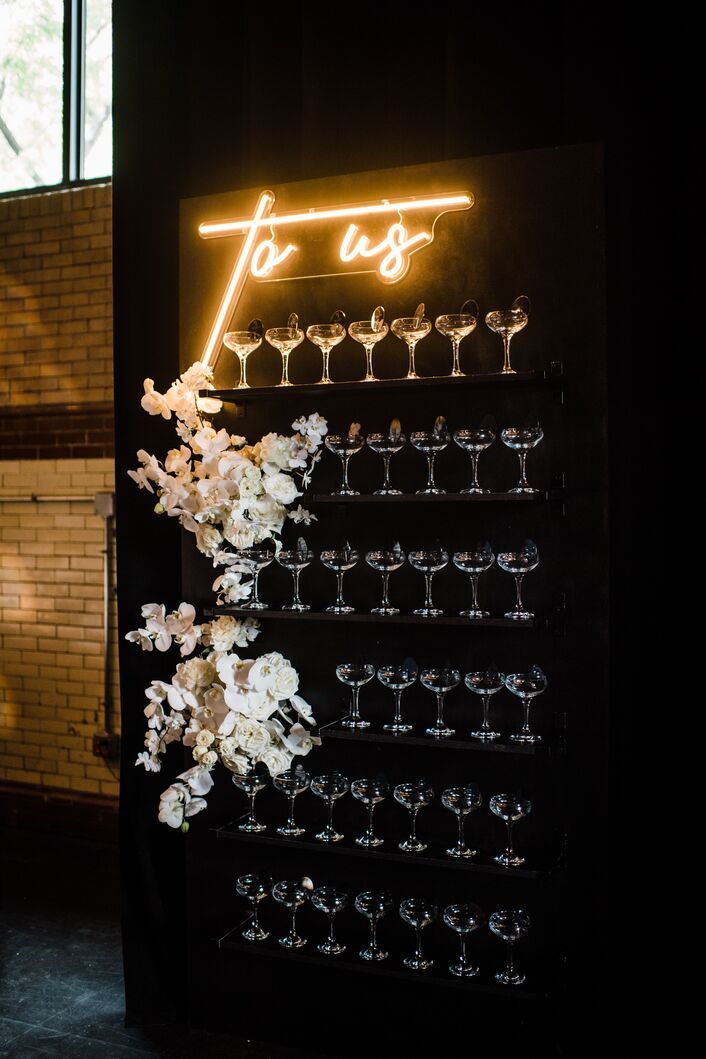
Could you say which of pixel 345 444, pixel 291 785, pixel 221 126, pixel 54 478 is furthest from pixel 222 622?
pixel 54 478

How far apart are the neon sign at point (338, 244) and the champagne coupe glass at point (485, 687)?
1239 mm

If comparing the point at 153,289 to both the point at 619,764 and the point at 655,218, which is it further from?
the point at 619,764

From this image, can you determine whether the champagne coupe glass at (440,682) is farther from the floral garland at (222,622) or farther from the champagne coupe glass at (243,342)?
the champagne coupe glass at (243,342)

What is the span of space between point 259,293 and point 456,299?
0.69 metres

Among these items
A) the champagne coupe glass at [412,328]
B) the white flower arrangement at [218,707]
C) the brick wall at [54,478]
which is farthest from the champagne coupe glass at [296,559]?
the brick wall at [54,478]

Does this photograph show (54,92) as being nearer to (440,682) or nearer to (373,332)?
(373,332)

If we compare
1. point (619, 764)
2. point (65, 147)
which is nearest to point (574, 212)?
point (619, 764)

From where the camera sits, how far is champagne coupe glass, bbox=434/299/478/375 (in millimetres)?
2807

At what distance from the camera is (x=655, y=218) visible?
112 inches

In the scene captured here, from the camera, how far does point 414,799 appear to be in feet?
9.45

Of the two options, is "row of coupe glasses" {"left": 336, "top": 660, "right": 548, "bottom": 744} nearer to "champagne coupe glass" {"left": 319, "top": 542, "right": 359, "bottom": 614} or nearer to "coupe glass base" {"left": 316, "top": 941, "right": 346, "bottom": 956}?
"champagne coupe glass" {"left": 319, "top": 542, "right": 359, "bottom": 614}

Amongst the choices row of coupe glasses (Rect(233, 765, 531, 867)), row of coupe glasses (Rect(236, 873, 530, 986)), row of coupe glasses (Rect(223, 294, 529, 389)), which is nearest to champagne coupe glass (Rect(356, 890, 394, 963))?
row of coupe glasses (Rect(236, 873, 530, 986))

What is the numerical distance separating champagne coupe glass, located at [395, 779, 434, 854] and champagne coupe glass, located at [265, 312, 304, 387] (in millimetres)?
1293

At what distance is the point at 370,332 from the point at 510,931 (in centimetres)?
182
